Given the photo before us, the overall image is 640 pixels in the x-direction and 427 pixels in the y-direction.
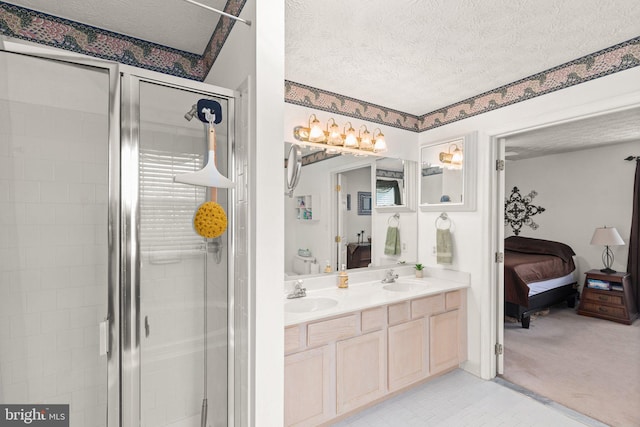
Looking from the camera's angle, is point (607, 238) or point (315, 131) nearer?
point (315, 131)

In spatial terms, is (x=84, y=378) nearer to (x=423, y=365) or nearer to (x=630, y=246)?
(x=423, y=365)

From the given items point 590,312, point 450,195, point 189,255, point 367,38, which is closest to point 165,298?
point 189,255

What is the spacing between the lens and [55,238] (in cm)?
142

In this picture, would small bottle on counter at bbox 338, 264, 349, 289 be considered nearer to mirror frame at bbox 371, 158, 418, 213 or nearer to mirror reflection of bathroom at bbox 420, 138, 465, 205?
mirror frame at bbox 371, 158, 418, 213

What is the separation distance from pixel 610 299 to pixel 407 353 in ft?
12.2

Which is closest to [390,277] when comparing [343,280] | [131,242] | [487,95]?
[343,280]

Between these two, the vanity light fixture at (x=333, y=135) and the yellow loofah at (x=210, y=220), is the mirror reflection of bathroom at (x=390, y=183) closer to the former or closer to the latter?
the vanity light fixture at (x=333, y=135)

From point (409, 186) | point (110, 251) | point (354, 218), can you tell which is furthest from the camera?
point (409, 186)

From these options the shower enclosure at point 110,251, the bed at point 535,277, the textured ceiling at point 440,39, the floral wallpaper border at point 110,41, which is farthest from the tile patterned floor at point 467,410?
the floral wallpaper border at point 110,41

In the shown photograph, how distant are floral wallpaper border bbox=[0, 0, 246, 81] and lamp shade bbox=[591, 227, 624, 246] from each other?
5.35m

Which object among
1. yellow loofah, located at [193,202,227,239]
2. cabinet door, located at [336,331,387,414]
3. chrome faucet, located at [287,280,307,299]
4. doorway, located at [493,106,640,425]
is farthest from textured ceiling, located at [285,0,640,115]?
cabinet door, located at [336,331,387,414]

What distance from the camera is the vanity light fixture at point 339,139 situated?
251cm

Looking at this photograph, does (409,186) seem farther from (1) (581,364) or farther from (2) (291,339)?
(1) (581,364)

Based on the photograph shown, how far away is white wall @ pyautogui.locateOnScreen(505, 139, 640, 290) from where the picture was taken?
4559 mm
